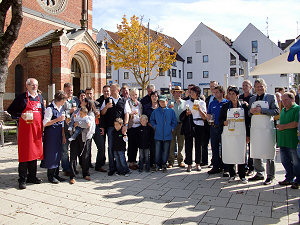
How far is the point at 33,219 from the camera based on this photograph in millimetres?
3891

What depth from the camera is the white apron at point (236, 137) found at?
5.49 m

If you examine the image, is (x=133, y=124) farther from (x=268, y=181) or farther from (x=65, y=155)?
(x=268, y=181)

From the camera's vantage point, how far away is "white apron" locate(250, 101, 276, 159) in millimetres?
5320

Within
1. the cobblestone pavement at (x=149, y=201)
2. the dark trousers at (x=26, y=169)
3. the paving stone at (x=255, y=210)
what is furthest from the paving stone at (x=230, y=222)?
the dark trousers at (x=26, y=169)

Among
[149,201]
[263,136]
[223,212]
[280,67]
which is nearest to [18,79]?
[149,201]

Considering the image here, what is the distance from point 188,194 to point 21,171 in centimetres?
340

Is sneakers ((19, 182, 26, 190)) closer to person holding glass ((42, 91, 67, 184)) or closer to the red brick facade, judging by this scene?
person holding glass ((42, 91, 67, 184))

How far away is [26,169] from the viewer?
17.7 feet

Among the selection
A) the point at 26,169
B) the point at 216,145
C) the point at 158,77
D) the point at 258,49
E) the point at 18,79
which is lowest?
the point at 26,169

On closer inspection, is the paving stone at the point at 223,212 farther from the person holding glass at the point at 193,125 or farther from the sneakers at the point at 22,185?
the sneakers at the point at 22,185

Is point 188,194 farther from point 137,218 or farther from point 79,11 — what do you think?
point 79,11

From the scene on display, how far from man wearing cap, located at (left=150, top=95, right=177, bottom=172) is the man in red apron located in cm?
272

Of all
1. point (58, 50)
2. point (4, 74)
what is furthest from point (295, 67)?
point (58, 50)

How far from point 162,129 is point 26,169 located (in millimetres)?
3205
